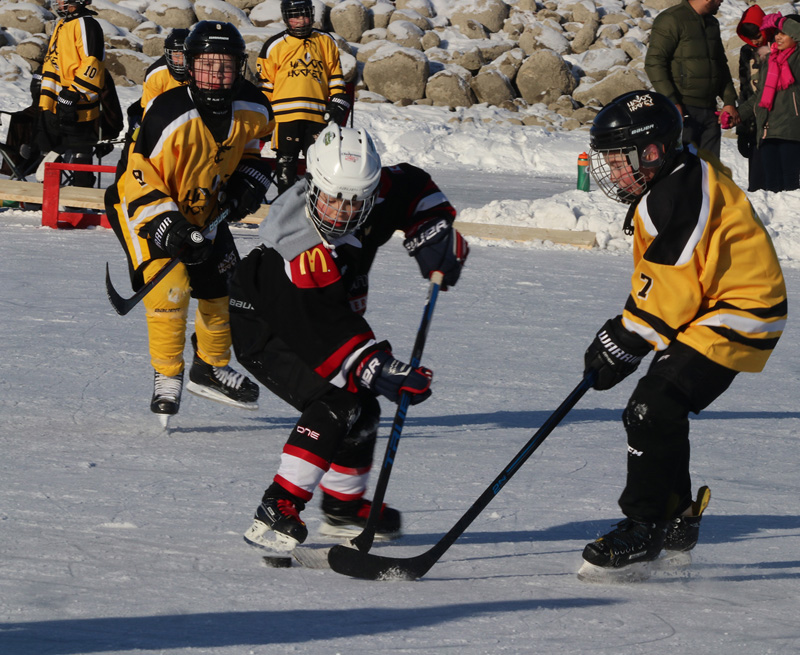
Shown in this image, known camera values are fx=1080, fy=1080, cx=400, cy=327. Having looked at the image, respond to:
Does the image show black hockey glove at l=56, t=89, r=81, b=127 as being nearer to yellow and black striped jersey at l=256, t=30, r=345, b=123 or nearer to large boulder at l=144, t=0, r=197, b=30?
yellow and black striped jersey at l=256, t=30, r=345, b=123

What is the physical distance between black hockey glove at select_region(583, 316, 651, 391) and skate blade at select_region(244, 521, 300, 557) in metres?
0.86

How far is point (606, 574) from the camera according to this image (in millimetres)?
2695

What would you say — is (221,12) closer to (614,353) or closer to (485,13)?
(485,13)

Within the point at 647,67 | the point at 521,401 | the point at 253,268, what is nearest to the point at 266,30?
the point at 647,67

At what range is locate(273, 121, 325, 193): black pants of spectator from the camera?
7902mm

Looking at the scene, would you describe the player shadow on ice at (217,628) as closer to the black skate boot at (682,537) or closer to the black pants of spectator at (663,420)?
the black pants of spectator at (663,420)

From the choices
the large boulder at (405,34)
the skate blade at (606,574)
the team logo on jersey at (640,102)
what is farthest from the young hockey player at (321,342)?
the large boulder at (405,34)

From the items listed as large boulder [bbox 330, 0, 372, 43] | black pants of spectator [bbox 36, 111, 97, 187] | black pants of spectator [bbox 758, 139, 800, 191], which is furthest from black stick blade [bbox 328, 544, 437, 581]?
large boulder [bbox 330, 0, 372, 43]

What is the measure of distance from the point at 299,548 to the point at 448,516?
1.83 ft

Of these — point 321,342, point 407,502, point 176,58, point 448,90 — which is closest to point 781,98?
point 176,58

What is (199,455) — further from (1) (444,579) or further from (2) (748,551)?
(2) (748,551)

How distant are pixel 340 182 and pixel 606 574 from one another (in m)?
1.18

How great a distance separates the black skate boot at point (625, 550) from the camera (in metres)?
2.68

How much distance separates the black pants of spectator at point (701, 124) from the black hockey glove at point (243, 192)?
4180 millimetres
